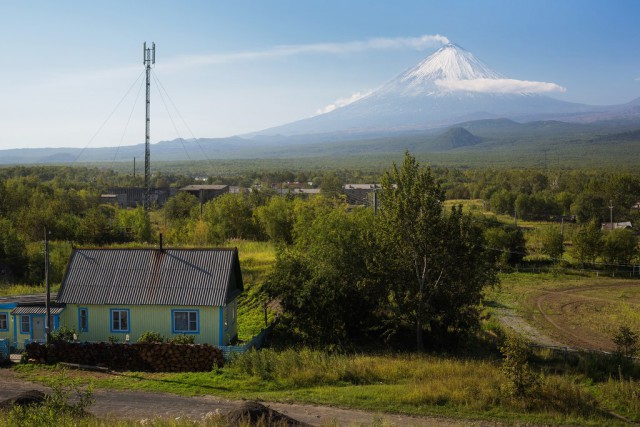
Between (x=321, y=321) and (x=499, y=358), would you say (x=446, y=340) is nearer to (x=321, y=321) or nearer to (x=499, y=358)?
(x=499, y=358)

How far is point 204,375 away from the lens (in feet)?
69.4

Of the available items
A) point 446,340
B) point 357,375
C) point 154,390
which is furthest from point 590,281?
point 154,390

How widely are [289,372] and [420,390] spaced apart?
456cm

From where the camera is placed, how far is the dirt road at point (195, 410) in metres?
16.3

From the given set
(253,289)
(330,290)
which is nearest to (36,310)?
(330,290)

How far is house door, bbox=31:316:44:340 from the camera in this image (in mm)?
24734

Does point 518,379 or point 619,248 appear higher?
point 518,379

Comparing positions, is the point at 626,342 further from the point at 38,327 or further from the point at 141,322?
the point at 38,327

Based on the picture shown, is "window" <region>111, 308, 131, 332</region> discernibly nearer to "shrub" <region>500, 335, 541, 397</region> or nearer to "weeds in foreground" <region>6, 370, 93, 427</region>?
"weeds in foreground" <region>6, 370, 93, 427</region>

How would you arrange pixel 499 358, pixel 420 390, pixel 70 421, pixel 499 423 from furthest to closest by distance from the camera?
pixel 499 358 < pixel 420 390 < pixel 499 423 < pixel 70 421

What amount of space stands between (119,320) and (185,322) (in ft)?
8.81

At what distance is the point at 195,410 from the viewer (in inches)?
688

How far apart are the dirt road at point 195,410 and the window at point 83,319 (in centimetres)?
469

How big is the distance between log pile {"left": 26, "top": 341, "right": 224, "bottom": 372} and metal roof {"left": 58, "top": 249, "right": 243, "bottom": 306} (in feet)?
6.65
